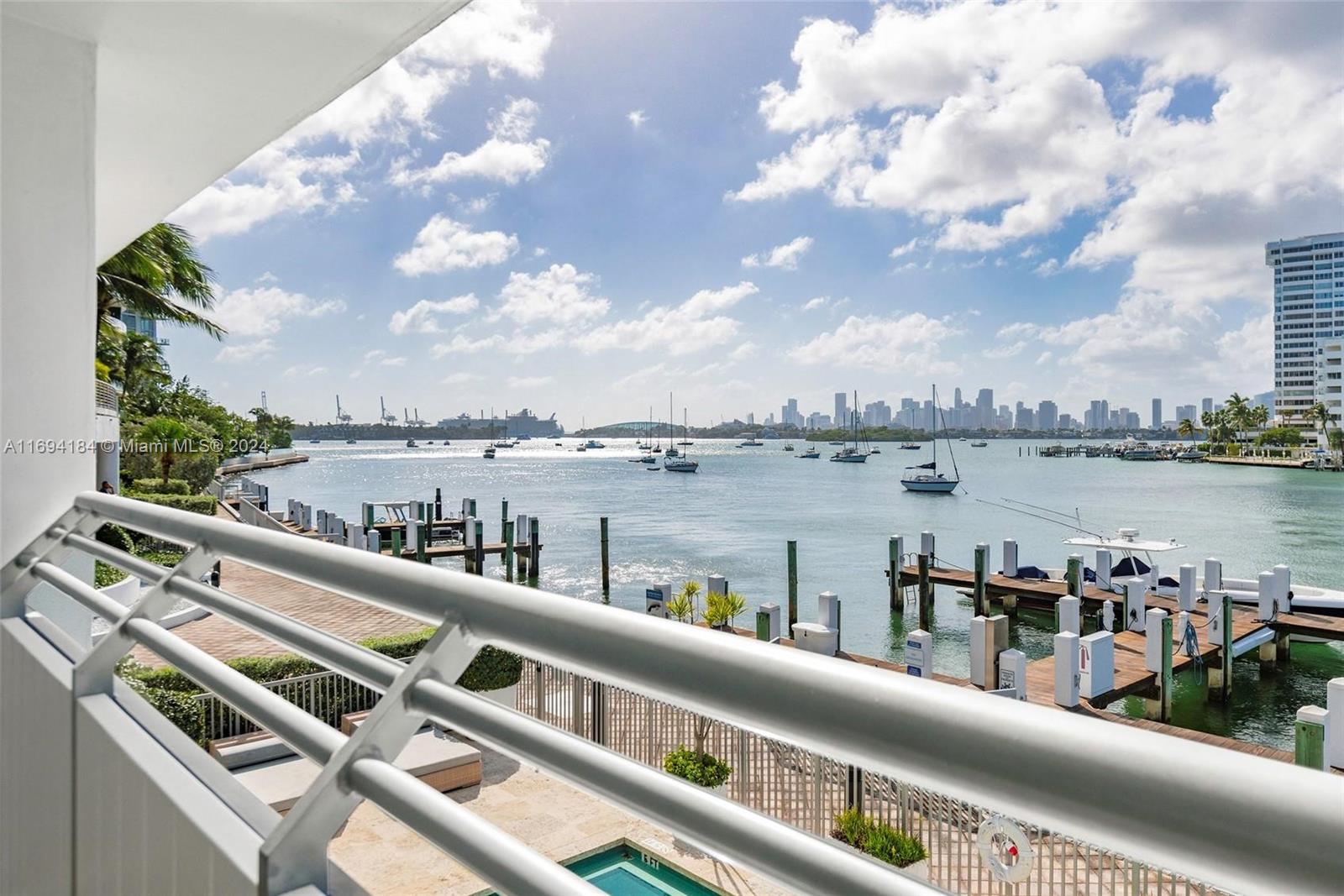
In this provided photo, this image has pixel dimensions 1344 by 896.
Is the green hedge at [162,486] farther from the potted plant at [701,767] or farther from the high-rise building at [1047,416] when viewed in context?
the high-rise building at [1047,416]

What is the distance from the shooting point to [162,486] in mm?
18297

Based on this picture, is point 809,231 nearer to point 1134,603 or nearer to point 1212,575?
point 1212,575

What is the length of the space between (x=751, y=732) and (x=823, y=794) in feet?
18.7

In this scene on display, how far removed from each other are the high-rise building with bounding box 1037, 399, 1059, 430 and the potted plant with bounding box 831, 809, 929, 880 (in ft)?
289

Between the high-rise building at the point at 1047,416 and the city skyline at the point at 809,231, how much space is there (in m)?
1.53

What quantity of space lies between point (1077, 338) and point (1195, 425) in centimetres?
1357

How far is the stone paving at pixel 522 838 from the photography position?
4.63m

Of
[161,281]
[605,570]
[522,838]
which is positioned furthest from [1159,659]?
[161,281]

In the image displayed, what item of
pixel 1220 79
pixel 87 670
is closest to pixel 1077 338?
pixel 1220 79

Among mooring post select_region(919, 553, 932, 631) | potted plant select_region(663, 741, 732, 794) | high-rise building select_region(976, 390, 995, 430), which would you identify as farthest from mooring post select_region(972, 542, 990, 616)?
high-rise building select_region(976, 390, 995, 430)

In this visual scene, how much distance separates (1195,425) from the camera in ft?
256

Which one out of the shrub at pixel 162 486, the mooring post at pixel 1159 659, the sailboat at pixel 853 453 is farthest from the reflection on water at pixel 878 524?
the shrub at pixel 162 486

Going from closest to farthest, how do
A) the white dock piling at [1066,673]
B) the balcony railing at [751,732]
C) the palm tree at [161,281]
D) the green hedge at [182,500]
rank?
the balcony railing at [751,732] → the white dock piling at [1066,673] → the palm tree at [161,281] → the green hedge at [182,500]

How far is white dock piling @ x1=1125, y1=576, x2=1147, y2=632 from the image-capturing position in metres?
12.7
